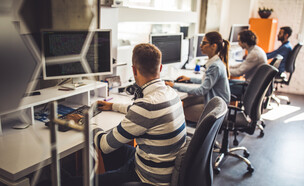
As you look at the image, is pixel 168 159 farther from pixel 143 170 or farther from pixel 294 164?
pixel 294 164

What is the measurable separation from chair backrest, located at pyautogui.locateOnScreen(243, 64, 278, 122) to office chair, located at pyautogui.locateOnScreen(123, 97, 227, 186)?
959mm

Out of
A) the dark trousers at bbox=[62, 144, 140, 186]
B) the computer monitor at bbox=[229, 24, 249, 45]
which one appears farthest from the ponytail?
the computer monitor at bbox=[229, 24, 249, 45]

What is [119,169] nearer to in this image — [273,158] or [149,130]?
[149,130]

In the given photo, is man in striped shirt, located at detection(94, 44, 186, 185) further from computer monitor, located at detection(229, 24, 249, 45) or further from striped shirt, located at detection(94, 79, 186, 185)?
computer monitor, located at detection(229, 24, 249, 45)

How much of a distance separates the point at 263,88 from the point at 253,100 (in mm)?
121

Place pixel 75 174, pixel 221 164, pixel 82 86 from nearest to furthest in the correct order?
pixel 75 174
pixel 82 86
pixel 221 164

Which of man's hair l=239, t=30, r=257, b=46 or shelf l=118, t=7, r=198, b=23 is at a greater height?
shelf l=118, t=7, r=198, b=23

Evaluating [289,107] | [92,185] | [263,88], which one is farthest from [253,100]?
[289,107]

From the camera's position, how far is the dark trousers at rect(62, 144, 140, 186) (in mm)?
1257

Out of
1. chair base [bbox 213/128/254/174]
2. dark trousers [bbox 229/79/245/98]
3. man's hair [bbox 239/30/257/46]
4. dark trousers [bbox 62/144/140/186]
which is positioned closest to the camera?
dark trousers [bbox 62/144/140/186]

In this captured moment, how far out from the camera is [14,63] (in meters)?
0.43

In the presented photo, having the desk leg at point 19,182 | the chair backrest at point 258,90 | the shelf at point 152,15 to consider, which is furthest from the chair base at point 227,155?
the desk leg at point 19,182

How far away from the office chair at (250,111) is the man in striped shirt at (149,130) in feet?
3.54

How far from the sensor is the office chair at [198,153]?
1093 mm
